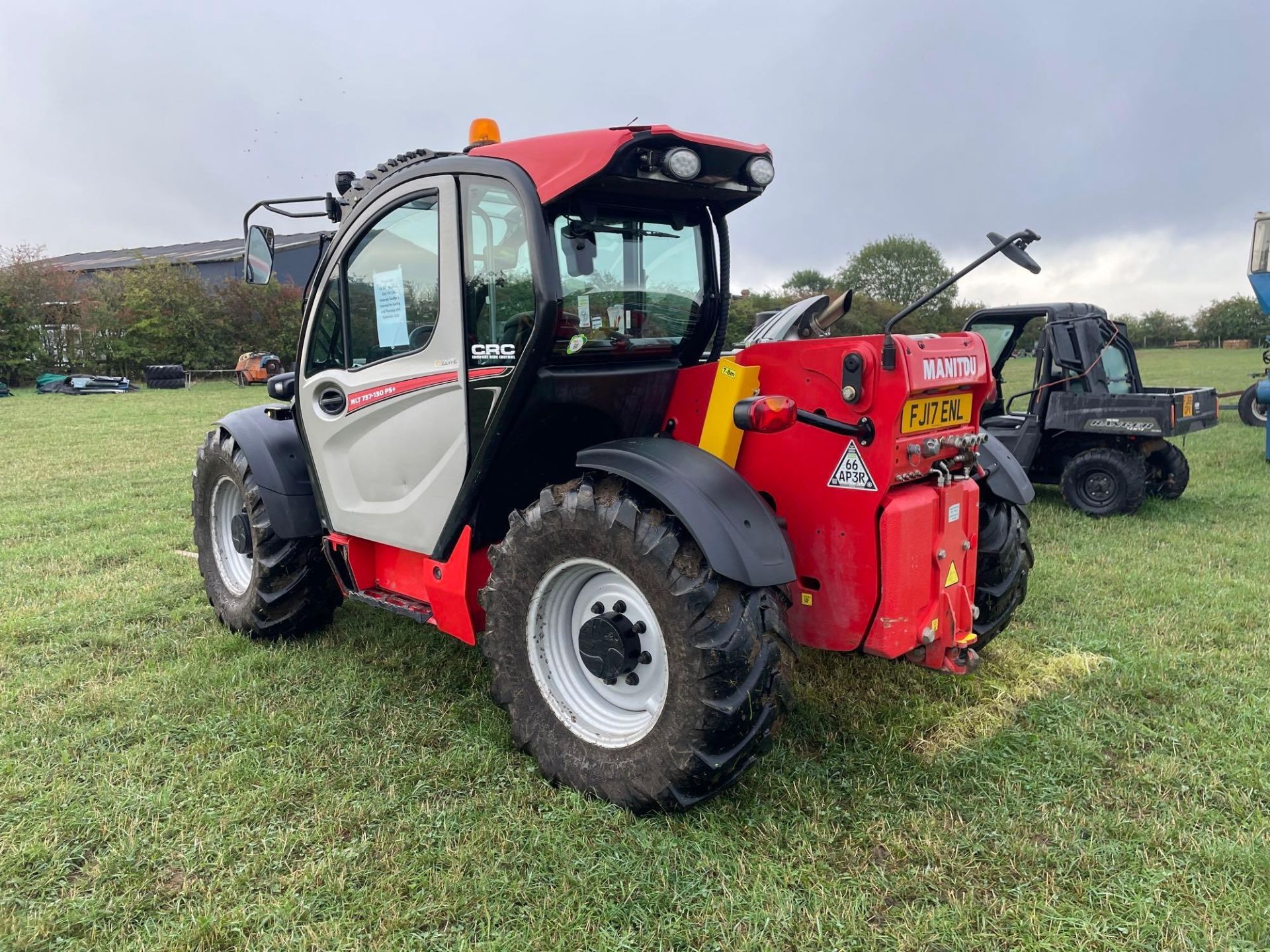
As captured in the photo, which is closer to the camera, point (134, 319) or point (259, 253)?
point (259, 253)

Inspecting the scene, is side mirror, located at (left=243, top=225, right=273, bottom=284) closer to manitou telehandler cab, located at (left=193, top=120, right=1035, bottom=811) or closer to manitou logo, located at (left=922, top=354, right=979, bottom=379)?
manitou telehandler cab, located at (left=193, top=120, right=1035, bottom=811)

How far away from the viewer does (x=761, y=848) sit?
2.57m

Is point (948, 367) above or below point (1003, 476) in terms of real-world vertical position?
above

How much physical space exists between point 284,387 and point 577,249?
188 centimetres

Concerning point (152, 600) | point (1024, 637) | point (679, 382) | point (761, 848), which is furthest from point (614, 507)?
point (152, 600)

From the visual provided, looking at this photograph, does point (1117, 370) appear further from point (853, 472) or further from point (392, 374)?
point (392, 374)

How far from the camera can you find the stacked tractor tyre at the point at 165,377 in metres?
27.6

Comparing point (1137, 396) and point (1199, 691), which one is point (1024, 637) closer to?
point (1199, 691)

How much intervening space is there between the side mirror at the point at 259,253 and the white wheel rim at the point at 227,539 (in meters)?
1.27

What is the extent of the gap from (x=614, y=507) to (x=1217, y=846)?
2.08 metres

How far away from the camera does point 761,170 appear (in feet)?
10.0

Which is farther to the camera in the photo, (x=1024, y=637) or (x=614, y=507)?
(x=1024, y=637)

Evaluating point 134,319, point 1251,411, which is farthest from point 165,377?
point 1251,411

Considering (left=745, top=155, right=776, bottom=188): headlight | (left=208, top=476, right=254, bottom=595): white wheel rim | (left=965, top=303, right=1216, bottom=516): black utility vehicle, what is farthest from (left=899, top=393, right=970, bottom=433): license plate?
(left=965, top=303, right=1216, bottom=516): black utility vehicle
